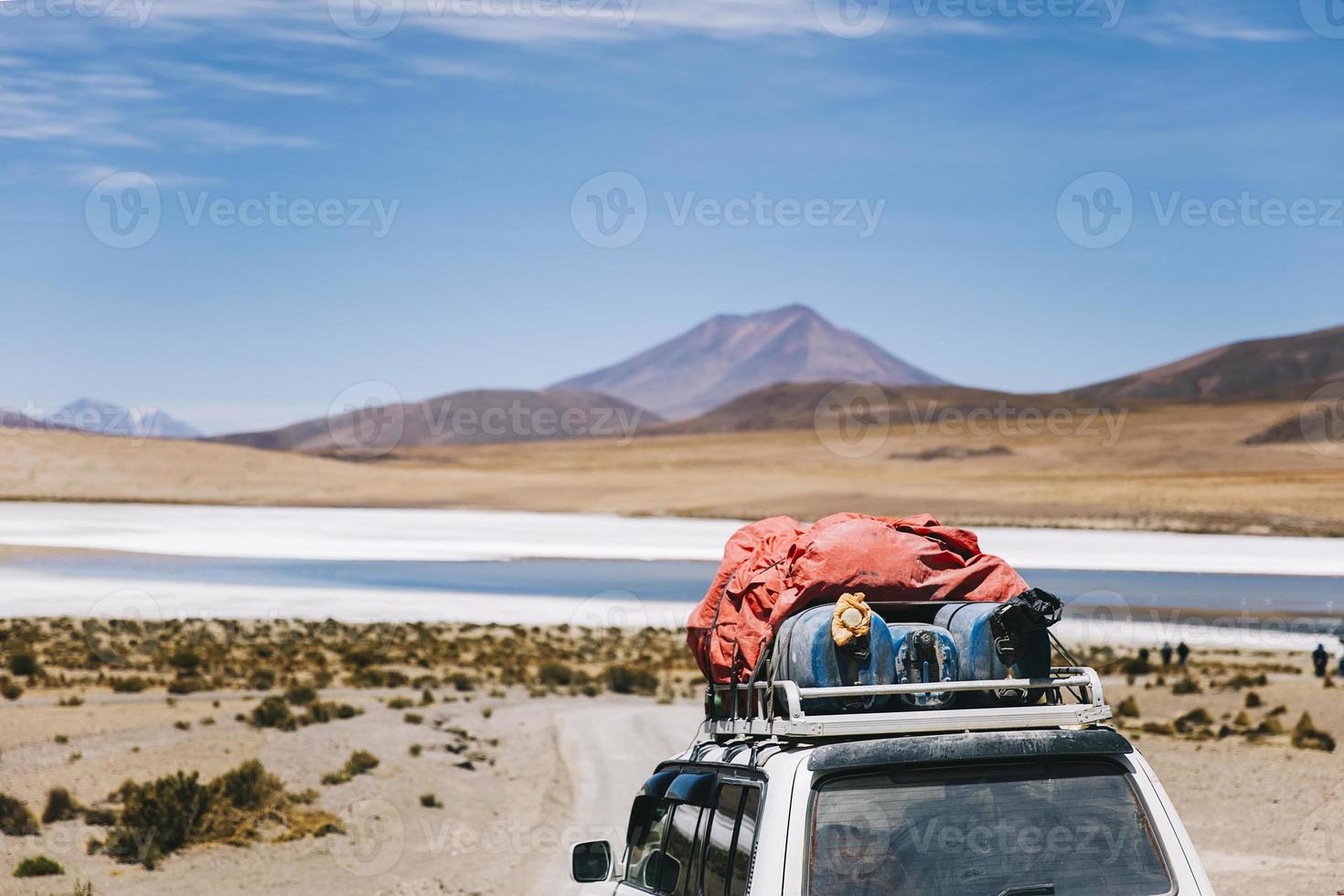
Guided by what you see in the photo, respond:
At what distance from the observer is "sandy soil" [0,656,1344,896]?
43.8ft

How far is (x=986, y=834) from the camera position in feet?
13.1

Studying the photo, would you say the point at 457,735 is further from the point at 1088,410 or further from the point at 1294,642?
the point at 1088,410

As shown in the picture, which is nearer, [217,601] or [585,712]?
[585,712]

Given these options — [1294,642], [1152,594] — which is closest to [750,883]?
[1294,642]

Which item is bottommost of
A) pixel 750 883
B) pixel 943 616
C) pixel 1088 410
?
pixel 750 883

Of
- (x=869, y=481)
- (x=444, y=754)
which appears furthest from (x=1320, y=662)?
(x=869, y=481)

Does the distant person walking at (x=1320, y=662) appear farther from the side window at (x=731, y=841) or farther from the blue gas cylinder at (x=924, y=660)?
the side window at (x=731, y=841)

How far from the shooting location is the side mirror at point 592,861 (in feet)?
17.8

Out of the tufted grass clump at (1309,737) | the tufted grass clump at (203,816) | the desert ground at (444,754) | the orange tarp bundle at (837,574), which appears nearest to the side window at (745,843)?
the orange tarp bundle at (837,574)

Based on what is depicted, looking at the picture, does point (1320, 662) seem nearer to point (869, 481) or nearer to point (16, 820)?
point (16, 820)

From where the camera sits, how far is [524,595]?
162ft

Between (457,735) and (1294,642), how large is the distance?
884 inches

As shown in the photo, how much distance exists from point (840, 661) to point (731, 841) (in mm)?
625

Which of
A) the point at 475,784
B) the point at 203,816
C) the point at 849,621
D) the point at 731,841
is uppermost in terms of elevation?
the point at 849,621
